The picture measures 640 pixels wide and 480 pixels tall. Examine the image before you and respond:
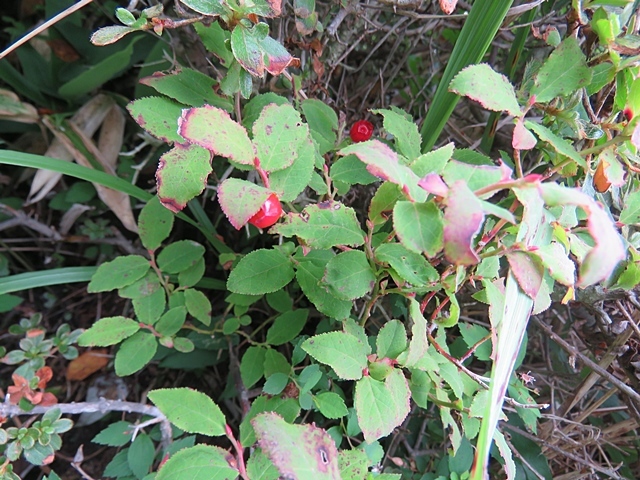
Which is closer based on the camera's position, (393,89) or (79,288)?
(393,89)

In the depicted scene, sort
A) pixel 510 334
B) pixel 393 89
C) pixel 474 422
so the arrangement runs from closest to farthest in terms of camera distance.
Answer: pixel 510 334, pixel 474 422, pixel 393 89

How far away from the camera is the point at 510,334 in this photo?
474 millimetres

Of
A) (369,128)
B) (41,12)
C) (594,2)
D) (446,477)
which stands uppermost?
(594,2)

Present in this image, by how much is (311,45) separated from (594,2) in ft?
1.35

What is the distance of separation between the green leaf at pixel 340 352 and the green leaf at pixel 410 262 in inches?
4.9

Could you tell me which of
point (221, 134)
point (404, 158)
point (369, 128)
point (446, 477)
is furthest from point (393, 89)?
point (446, 477)

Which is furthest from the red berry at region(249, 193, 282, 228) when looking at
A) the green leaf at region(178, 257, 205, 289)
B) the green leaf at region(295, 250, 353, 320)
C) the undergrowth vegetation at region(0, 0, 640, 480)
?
the green leaf at region(178, 257, 205, 289)

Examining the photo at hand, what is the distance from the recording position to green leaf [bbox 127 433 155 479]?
0.80 metres

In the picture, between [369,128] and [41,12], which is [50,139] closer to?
[41,12]

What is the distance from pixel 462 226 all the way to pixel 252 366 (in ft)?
1.93

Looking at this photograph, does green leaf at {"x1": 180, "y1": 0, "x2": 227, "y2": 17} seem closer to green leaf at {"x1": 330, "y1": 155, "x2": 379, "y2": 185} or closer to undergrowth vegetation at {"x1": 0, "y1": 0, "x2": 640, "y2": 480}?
undergrowth vegetation at {"x1": 0, "y1": 0, "x2": 640, "y2": 480}

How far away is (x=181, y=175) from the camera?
1.85ft

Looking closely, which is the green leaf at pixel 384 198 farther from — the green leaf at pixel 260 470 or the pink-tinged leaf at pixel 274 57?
the green leaf at pixel 260 470

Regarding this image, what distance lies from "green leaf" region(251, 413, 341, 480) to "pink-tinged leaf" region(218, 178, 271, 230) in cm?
20
